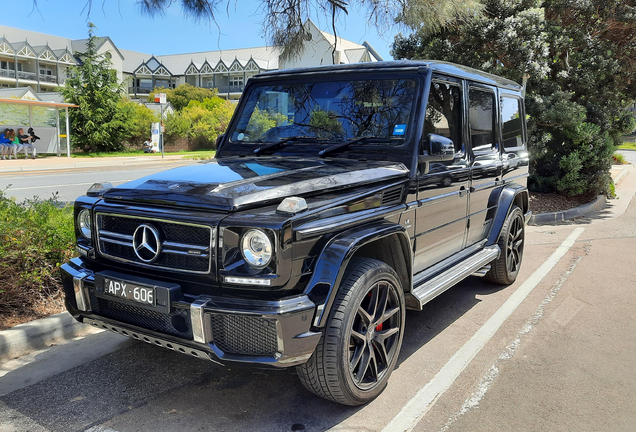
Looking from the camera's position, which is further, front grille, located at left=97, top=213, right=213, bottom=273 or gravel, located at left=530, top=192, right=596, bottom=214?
gravel, located at left=530, top=192, right=596, bottom=214

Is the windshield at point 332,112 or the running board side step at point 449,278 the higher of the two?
the windshield at point 332,112

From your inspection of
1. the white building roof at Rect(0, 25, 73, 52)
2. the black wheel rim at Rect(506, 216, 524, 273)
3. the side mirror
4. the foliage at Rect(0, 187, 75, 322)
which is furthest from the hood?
the white building roof at Rect(0, 25, 73, 52)

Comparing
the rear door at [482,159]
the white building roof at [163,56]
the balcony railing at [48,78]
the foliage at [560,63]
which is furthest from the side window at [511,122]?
the balcony railing at [48,78]

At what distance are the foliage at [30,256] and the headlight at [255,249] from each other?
264 cm

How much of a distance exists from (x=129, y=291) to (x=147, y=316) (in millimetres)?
176

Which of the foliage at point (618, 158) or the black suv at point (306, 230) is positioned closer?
the black suv at point (306, 230)

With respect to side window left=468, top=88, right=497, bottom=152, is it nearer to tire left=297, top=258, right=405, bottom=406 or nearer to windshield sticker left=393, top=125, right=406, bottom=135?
windshield sticker left=393, top=125, right=406, bottom=135

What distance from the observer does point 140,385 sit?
11.4 feet

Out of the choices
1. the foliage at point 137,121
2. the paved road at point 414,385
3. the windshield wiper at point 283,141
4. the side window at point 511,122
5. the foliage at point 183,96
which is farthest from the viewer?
the foliage at point 183,96

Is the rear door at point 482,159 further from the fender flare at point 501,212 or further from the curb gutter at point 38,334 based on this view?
the curb gutter at point 38,334

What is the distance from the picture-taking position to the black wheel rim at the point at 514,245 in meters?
5.66

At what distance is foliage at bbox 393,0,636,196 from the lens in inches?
416

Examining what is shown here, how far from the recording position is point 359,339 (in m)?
3.10

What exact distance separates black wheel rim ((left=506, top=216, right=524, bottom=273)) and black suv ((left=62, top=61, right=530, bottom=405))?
107 centimetres
